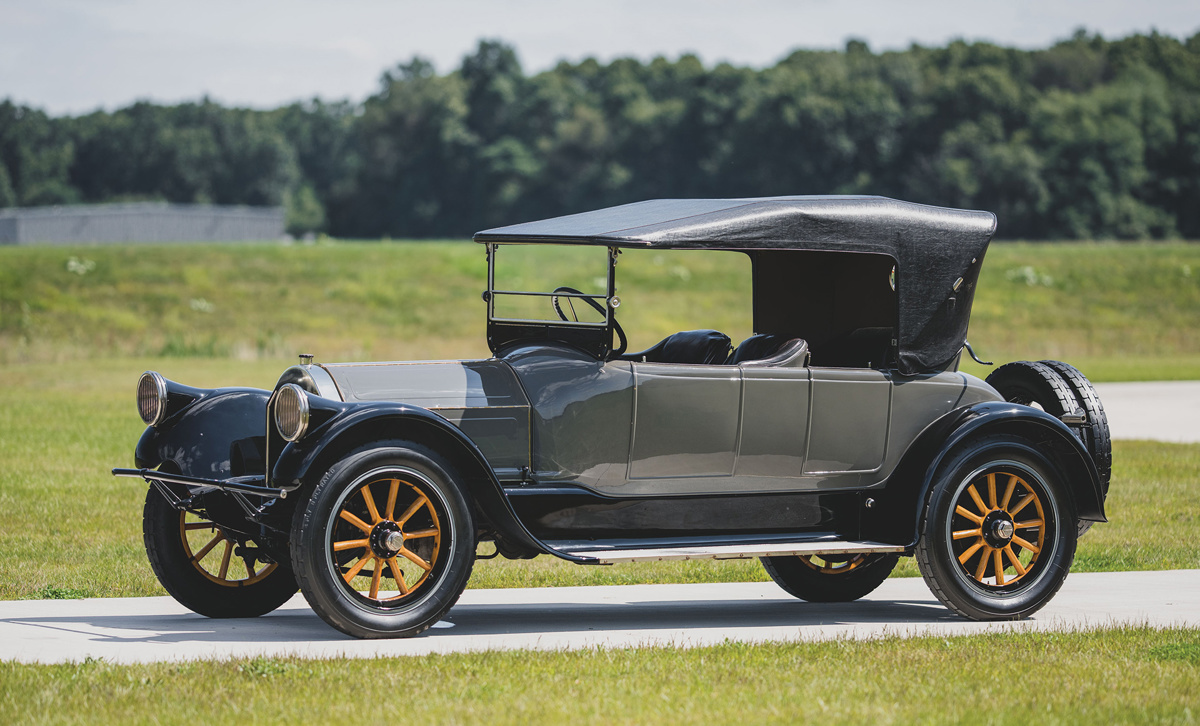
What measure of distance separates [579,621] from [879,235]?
2.44 meters

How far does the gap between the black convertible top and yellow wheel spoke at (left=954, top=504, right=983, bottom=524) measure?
2.35 ft

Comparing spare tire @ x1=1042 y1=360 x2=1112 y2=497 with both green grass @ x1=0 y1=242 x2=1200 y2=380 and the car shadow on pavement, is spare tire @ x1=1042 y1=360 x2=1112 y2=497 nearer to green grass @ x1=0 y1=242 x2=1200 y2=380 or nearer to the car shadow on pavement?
the car shadow on pavement

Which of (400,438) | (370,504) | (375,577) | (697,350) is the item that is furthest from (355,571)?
(697,350)

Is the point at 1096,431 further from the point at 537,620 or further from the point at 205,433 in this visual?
the point at 205,433

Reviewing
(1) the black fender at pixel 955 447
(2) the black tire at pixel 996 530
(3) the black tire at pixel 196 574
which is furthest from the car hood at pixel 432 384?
(2) the black tire at pixel 996 530

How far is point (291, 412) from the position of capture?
615cm

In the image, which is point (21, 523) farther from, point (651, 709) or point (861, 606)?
point (651, 709)

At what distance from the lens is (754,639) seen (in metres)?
6.45

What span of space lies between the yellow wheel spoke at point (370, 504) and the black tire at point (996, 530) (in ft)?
8.63

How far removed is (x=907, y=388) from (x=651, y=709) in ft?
9.11

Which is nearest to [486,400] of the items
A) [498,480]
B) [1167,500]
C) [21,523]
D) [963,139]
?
[498,480]

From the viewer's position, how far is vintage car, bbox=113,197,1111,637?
6180 mm

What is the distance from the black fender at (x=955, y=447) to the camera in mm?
7039

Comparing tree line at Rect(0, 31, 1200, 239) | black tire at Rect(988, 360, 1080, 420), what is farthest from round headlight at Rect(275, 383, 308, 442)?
tree line at Rect(0, 31, 1200, 239)
